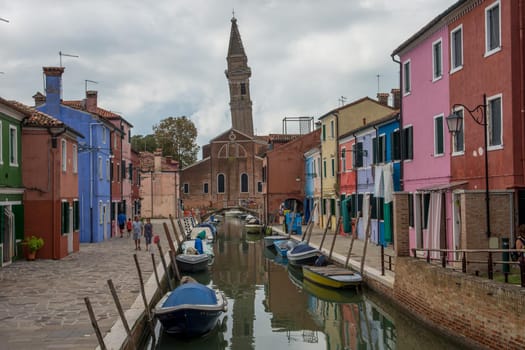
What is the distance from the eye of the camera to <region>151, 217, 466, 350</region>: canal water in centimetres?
1403

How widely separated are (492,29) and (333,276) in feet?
29.4

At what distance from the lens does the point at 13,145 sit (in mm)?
21312

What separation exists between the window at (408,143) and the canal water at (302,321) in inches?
209

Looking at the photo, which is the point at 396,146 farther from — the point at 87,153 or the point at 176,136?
the point at 176,136

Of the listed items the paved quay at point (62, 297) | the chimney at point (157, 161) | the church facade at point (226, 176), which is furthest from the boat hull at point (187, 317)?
the church facade at point (226, 176)

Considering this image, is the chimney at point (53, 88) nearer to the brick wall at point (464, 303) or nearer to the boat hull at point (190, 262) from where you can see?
the boat hull at point (190, 262)

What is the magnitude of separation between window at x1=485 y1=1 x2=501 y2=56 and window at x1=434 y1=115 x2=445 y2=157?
3544mm

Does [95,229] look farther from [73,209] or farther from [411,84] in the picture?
[411,84]

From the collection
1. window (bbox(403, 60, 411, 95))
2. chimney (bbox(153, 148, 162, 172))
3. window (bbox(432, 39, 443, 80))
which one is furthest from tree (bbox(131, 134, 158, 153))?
window (bbox(432, 39, 443, 80))

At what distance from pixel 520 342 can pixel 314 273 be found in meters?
11.8

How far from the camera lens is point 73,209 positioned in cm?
2534

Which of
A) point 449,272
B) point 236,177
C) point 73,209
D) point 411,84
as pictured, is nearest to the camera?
point 449,272

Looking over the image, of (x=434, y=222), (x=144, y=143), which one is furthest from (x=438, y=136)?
(x=144, y=143)

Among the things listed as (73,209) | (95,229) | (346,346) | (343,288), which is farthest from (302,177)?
(346,346)
